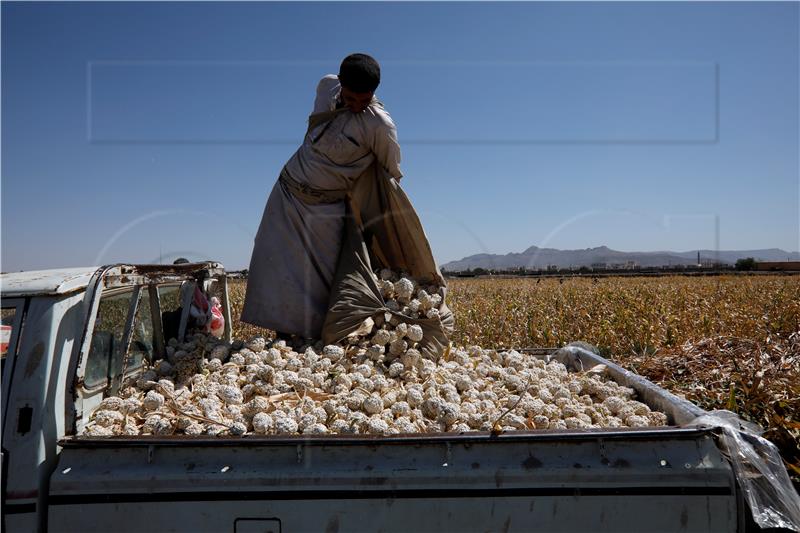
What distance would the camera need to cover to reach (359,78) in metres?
3.57

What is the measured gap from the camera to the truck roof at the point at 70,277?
7.47ft

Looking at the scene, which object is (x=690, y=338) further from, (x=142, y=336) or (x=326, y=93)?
(x=142, y=336)

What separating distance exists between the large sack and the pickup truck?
142cm

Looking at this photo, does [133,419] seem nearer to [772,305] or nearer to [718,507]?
[718,507]

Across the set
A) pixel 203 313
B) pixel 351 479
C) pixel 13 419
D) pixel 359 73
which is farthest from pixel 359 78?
pixel 13 419

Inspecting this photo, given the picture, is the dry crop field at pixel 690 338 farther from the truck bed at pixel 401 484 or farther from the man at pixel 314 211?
the man at pixel 314 211

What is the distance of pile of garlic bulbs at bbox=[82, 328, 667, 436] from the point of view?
2.46 m

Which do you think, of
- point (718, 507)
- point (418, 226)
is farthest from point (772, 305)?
point (718, 507)

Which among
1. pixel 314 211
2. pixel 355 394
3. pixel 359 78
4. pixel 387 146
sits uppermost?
pixel 359 78

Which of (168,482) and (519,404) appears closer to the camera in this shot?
(168,482)

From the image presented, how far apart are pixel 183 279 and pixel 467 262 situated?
2.90m

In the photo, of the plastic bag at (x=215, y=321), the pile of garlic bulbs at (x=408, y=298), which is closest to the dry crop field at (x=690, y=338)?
the pile of garlic bulbs at (x=408, y=298)

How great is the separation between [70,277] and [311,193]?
1794 mm

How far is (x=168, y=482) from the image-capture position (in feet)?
6.74
